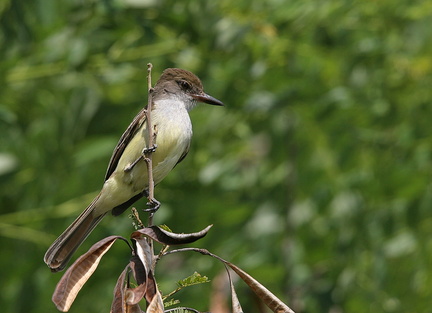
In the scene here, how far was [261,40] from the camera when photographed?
6.33 metres

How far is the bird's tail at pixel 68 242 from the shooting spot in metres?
4.13

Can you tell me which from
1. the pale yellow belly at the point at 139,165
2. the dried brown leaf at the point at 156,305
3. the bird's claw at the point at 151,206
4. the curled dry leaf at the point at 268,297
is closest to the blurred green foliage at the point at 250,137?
the pale yellow belly at the point at 139,165

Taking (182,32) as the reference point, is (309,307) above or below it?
below

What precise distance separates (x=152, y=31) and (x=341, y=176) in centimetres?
184

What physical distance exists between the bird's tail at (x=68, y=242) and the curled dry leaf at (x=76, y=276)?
140 cm

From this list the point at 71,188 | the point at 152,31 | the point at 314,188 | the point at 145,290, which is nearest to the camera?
the point at 145,290

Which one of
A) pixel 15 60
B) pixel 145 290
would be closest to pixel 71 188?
pixel 15 60

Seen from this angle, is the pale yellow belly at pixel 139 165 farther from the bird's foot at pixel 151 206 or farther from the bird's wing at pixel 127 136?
the bird's foot at pixel 151 206

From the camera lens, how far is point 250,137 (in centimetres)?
702

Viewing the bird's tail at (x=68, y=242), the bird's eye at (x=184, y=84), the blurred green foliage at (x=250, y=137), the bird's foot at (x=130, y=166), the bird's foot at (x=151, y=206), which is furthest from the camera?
the blurred green foliage at (x=250, y=137)

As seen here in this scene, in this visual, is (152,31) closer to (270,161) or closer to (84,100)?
(84,100)

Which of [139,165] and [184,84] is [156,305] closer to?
[139,165]

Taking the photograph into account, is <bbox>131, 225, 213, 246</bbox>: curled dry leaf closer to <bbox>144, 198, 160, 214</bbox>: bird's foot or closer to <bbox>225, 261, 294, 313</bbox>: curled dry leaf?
<bbox>225, 261, 294, 313</bbox>: curled dry leaf

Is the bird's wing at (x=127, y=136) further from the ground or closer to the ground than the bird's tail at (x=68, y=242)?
further from the ground
